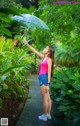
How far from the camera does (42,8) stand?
6.28 m

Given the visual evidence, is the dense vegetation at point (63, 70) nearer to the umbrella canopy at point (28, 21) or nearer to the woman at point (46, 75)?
the woman at point (46, 75)

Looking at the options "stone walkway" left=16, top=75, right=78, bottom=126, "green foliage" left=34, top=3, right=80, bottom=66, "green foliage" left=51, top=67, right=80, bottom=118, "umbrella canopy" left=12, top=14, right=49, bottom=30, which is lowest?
"stone walkway" left=16, top=75, right=78, bottom=126

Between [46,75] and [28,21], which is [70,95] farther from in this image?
[28,21]

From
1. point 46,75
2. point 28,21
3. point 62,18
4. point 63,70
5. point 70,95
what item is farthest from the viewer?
point 63,70

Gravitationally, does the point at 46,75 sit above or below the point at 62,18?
below

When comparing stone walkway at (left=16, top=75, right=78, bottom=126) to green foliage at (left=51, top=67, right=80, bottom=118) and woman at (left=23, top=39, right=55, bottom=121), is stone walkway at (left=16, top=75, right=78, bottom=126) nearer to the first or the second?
woman at (left=23, top=39, right=55, bottom=121)

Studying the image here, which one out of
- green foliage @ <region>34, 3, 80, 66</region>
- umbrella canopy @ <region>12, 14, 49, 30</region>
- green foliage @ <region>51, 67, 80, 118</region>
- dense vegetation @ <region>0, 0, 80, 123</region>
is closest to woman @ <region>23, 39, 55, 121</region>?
dense vegetation @ <region>0, 0, 80, 123</region>

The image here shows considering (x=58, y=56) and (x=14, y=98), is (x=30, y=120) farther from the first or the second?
(x=58, y=56)

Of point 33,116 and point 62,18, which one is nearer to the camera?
point 62,18

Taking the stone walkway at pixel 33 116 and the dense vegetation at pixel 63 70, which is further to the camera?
the stone walkway at pixel 33 116

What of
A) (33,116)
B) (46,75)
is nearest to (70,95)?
(46,75)

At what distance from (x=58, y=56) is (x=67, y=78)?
44.5 ft

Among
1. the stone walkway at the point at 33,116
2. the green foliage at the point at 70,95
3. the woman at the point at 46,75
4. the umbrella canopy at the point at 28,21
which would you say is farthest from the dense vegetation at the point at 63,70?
the umbrella canopy at the point at 28,21

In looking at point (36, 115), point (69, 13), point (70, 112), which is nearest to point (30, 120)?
point (36, 115)
